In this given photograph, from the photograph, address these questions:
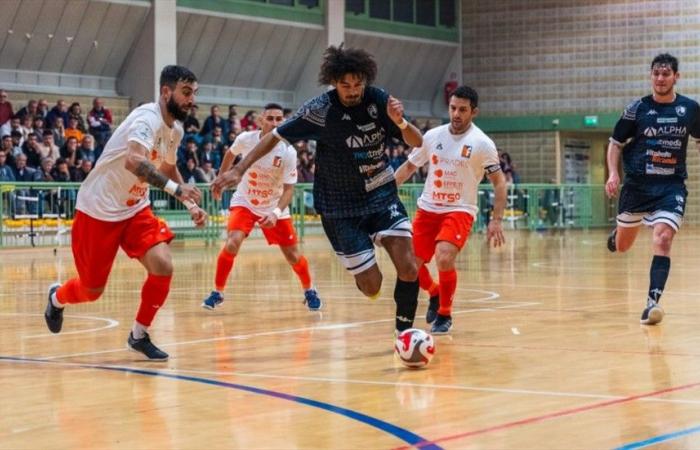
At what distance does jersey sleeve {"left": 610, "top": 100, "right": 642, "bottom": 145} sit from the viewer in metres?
12.3

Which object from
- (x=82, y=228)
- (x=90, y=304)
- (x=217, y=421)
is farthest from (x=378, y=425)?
(x=90, y=304)

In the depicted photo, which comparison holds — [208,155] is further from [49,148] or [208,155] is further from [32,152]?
[32,152]

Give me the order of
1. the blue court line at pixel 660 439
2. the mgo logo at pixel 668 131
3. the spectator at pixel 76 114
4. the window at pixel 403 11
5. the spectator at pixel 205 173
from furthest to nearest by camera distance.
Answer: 1. the window at pixel 403 11
2. the spectator at pixel 205 173
3. the spectator at pixel 76 114
4. the mgo logo at pixel 668 131
5. the blue court line at pixel 660 439

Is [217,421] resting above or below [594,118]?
below

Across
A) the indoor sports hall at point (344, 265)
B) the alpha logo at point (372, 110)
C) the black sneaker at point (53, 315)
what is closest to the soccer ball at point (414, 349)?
the indoor sports hall at point (344, 265)

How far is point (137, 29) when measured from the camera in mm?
35719

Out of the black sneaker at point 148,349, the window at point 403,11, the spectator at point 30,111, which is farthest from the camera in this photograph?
the window at point 403,11

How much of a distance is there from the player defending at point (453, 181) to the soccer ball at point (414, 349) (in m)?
2.41

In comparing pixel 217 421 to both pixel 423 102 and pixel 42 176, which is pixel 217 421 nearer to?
pixel 42 176

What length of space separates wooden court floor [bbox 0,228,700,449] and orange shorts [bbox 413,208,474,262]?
2.60 feet

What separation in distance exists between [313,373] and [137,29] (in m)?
28.1

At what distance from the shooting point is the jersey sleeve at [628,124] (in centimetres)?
1232

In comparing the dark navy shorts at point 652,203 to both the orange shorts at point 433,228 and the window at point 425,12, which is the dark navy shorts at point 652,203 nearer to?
the orange shorts at point 433,228

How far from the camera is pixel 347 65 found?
9430 millimetres
